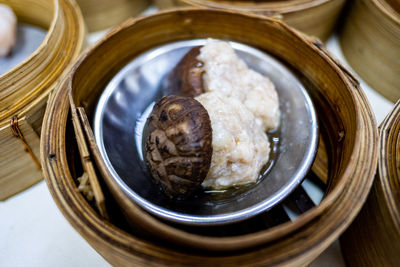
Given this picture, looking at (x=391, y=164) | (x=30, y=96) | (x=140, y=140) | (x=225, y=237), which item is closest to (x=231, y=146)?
(x=225, y=237)

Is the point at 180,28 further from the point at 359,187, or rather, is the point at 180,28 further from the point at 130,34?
the point at 359,187

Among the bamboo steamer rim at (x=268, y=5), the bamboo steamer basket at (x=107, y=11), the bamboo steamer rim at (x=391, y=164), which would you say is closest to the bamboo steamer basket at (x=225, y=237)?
the bamboo steamer rim at (x=391, y=164)

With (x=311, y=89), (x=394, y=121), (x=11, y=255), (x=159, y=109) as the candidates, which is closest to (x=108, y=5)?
(x=159, y=109)

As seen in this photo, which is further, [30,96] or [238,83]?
[238,83]

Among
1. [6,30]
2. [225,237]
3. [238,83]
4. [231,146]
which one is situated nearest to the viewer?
[225,237]

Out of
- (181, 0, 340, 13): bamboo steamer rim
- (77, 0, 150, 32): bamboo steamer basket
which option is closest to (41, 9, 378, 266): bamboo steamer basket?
(181, 0, 340, 13): bamboo steamer rim

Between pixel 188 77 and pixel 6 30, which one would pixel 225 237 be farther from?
pixel 6 30

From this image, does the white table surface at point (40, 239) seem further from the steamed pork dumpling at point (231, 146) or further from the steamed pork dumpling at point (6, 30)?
the steamed pork dumpling at point (6, 30)
